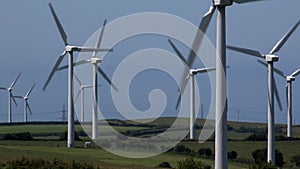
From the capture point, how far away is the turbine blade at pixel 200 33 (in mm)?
49375

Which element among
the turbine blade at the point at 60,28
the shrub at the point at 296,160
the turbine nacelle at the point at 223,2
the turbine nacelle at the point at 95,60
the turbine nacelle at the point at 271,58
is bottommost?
the shrub at the point at 296,160

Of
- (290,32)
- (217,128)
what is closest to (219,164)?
(217,128)

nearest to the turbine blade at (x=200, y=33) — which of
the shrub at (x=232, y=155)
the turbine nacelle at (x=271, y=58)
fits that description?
the turbine nacelle at (x=271, y=58)

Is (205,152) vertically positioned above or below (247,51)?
below

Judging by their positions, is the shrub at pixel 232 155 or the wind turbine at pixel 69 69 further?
the shrub at pixel 232 155

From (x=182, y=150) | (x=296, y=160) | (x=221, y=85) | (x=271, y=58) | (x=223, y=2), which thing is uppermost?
(x=223, y=2)

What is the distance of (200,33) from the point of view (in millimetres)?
50469

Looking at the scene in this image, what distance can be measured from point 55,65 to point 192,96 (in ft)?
99.5

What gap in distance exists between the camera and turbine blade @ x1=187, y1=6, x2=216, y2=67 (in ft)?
162

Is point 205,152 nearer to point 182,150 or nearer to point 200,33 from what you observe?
point 182,150

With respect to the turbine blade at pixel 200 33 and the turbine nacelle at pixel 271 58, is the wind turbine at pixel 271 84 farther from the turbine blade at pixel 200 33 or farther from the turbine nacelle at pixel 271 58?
the turbine blade at pixel 200 33

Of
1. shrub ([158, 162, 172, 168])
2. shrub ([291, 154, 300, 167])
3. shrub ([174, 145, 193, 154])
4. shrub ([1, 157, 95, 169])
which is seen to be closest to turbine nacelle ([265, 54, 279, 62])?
shrub ([158, 162, 172, 168])

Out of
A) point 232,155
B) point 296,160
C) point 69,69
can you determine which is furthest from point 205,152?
point 69,69

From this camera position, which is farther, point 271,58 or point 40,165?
point 271,58
